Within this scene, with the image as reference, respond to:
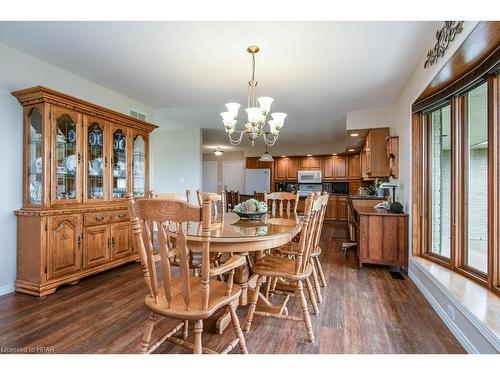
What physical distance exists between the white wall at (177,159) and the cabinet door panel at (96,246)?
2693 millimetres

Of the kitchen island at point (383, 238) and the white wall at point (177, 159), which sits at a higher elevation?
the white wall at point (177, 159)

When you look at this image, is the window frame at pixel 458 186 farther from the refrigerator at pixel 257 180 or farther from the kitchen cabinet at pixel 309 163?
the refrigerator at pixel 257 180

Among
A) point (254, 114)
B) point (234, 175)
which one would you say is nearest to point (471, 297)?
point (254, 114)

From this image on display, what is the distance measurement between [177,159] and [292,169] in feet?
13.0

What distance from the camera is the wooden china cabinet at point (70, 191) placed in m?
2.58

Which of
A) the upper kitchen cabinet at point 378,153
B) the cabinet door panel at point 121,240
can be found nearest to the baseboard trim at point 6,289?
the cabinet door panel at point 121,240

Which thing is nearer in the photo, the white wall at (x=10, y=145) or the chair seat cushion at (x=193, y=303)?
the chair seat cushion at (x=193, y=303)

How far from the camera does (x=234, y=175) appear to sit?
9773mm

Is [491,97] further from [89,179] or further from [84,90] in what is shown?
[84,90]

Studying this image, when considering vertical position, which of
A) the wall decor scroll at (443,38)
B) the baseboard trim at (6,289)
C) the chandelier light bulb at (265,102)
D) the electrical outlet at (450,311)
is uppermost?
the wall decor scroll at (443,38)

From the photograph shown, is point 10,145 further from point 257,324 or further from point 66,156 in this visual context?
point 257,324

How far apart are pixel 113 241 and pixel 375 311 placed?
299cm

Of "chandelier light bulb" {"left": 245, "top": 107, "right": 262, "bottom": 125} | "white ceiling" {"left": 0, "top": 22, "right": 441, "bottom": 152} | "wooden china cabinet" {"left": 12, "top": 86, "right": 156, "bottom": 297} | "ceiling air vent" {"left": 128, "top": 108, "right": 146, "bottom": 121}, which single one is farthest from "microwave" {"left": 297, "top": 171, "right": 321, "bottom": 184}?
"chandelier light bulb" {"left": 245, "top": 107, "right": 262, "bottom": 125}
